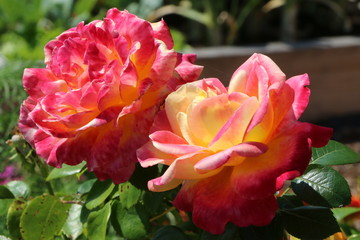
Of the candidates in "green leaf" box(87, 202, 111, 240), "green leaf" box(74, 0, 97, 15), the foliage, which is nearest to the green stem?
the foliage

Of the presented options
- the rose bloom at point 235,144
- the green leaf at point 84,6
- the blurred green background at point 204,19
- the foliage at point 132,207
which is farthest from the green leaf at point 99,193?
the green leaf at point 84,6

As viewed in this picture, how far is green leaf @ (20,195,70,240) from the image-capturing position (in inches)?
21.0

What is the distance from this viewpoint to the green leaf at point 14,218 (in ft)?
1.82

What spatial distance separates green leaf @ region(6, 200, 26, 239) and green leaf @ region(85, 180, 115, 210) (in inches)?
3.6

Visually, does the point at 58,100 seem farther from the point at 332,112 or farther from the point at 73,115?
the point at 332,112

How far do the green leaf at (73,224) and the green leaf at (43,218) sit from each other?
0.5 inches

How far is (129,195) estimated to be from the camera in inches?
19.1

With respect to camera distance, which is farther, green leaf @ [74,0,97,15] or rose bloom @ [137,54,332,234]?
green leaf @ [74,0,97,15]

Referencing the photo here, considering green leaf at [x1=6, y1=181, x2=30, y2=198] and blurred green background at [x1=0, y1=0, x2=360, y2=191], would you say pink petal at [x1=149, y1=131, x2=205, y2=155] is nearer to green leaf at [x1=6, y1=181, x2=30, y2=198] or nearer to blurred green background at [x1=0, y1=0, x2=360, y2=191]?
green leaf at [x1=6, y1=181, x2=30, y2=198]

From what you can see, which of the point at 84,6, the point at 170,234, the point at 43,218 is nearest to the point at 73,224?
the point at 43,218

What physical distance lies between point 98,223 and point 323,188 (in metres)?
0.18

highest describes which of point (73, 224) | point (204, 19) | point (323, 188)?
point (323, 188)

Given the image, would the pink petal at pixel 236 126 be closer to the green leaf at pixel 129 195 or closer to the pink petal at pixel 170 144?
the pink petal at pixel 170 144

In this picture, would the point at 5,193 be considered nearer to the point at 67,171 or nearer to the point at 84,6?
the point at 67,171
